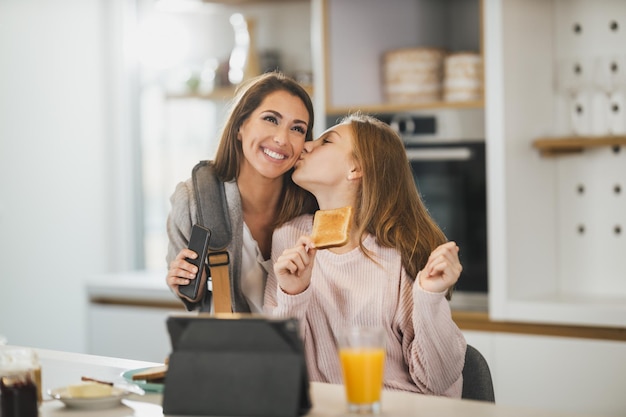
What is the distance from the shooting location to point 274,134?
232 centimetres

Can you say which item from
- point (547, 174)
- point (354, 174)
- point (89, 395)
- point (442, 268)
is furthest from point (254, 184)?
point (547, 174)

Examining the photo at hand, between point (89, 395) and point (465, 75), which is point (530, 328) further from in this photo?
point (89, 395)

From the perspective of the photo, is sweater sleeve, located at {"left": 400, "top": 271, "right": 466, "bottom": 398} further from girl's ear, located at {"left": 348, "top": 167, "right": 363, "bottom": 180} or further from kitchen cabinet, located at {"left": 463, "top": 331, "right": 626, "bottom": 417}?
kitchen cabinet, located at {"left": 463, "top": 331, "right": 626, "bottom": 417}

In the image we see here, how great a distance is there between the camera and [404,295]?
7.13 ft

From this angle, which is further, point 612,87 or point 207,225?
point 612,87

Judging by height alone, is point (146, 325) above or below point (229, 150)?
below

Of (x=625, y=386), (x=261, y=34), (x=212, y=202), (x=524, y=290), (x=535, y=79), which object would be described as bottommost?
(x=625, y=386)

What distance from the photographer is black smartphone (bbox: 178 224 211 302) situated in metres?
2.22

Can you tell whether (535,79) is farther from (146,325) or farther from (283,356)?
(283,356)

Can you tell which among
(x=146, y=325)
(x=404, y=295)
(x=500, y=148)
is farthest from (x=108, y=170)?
(x=404, y=295)

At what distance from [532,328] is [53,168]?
251 centimetres

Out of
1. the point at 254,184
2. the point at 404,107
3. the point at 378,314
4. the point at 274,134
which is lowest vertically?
the point at 378,314

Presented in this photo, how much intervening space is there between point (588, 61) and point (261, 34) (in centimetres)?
170

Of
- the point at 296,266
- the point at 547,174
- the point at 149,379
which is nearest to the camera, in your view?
the point at 149,379
